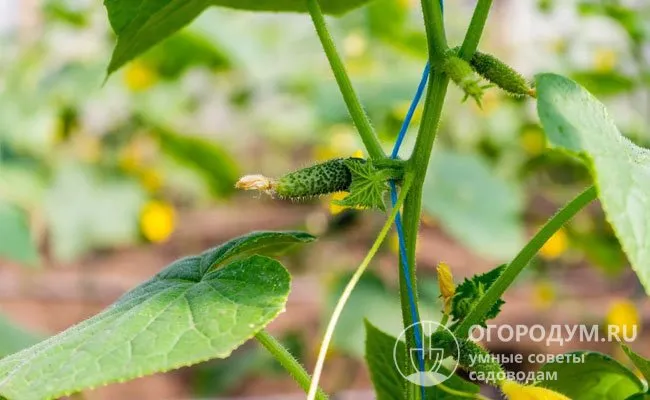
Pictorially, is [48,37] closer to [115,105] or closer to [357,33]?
[115,105]

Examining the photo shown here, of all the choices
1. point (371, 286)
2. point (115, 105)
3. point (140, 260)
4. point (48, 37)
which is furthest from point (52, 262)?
point (371, 286)

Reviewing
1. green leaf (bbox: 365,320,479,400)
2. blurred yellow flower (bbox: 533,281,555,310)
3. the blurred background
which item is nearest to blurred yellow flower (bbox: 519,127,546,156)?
the blurred background

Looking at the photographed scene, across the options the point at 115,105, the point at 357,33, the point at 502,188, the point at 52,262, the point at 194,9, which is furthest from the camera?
the point at 52,262

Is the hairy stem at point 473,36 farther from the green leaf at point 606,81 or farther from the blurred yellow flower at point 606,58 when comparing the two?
the blurred yellow flower at point 606,58

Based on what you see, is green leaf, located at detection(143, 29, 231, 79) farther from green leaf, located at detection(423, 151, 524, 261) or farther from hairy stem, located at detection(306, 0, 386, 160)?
hairy stem, located at detection(306, 0, 386, 160)

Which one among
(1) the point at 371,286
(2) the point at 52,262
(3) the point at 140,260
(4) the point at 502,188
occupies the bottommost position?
(2) the point at 52,262

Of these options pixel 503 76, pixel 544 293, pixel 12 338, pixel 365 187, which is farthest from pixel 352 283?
pixel 544 293

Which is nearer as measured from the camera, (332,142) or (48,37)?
(332,142)

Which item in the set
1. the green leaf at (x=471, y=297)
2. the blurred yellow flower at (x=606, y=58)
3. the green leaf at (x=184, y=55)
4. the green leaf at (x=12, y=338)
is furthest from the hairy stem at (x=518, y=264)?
the blurred yellow flower at (x=606, y=58)
